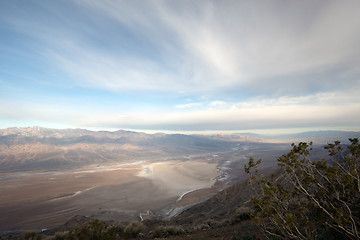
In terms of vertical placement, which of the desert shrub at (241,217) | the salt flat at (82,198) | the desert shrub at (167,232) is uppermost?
the desert shrub at (241,217)

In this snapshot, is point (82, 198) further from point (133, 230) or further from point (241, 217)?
point (241, 217)

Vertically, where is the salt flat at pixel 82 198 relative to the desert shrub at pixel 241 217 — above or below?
below

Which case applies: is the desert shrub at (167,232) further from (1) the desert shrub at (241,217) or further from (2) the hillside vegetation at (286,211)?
(1) the desert shrub at (241,217)

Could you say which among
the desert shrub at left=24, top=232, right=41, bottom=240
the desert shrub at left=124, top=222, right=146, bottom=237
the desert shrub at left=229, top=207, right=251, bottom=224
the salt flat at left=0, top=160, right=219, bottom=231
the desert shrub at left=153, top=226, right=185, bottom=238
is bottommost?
the salt flat at left=0, top=160, right=219, bottom=231

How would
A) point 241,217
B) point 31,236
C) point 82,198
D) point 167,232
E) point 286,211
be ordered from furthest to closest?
point 82,198 → point 241,217 → point 31,236 → point 167,232 → point 286,211

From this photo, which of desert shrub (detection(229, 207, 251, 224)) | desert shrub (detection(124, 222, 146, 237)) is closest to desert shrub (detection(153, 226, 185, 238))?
desert shrub (detection(124, 222, 146, 237))

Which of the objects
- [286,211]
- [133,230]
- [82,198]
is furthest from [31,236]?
[82,198]

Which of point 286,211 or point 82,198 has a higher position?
point 286,211

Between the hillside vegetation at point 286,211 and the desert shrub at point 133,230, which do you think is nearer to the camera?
the hillside vegetation at point 286,211

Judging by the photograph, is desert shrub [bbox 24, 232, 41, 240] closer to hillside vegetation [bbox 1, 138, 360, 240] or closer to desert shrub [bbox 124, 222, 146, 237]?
hillside vegetation [bbox 1, 138, 360, 240]

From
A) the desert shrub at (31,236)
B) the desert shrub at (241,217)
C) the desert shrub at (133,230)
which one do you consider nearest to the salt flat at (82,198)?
the desert shrub at (31,236)

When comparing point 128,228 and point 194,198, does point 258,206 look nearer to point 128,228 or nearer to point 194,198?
point 128,228
